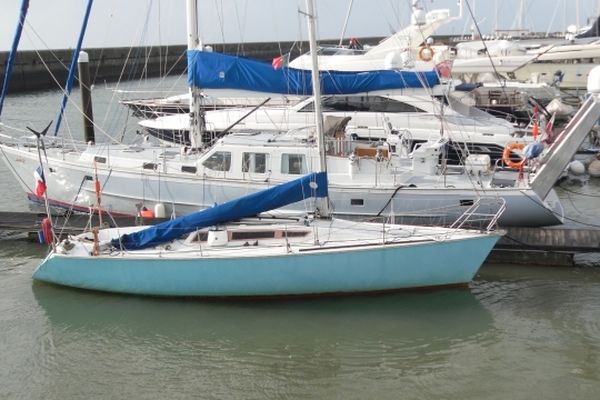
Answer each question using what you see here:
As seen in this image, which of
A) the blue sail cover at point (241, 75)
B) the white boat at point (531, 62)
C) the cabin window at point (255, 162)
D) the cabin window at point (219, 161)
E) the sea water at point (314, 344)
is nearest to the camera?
the sea water at point (314, 344)

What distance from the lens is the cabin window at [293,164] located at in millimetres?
15891

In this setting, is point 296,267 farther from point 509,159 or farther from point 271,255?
point 509,159

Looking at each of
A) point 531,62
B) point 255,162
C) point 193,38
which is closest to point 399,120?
point 255,162

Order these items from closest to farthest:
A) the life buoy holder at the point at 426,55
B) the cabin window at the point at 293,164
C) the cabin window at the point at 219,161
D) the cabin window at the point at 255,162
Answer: the cabin window at the point at 293,164 → the cabin window at the point at 255,162 → the cabin window at the point at 219,161 → the life buoy holder at the point at 426,55

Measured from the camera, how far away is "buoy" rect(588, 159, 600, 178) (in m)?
23.4

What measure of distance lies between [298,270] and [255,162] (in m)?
4.33

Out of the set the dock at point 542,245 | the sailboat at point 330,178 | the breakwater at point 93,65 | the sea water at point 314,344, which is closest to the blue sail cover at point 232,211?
the sea water at point 314,344

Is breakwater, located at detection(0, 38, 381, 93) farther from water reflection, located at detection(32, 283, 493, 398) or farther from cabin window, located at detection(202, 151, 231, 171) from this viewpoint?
water reflection, located at detection(32, 283, 493, 398)

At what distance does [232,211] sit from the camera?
13.1m

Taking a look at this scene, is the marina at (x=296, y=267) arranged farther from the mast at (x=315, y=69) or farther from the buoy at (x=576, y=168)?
the buoy at (x=576, y=168)

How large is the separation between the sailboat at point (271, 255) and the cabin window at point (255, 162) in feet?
9.44

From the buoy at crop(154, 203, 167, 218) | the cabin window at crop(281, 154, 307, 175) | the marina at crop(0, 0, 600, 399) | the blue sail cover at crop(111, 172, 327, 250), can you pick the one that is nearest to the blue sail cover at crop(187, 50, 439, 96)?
the marina at crop(0, 0, 600, 399)

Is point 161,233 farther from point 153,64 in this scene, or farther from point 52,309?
point 153,64

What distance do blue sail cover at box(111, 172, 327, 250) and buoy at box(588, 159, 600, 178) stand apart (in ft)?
45.4
